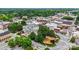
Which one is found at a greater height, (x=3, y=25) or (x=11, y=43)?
(x=3, y=25)

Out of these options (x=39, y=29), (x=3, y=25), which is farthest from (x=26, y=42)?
(x=3, y=25)

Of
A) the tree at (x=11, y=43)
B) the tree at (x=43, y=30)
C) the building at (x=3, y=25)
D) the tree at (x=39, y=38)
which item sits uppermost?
the building at (x=3, y=25)

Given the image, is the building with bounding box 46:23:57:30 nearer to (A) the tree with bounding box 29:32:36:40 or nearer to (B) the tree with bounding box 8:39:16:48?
(A) the tree with bounding box 29:32:36:40

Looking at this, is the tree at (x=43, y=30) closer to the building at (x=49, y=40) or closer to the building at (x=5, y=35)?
the building at (x=49, y=40)

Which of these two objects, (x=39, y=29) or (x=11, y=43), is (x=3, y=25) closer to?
(x=11, y=43)

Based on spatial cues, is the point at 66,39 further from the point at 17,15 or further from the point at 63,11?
the point at 17,15

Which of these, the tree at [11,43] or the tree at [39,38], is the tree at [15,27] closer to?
the tree at [11,43]

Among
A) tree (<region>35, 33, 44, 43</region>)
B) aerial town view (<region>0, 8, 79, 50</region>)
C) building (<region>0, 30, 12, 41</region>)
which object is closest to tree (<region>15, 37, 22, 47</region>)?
aerial town view (<region>0, 8, 79, 50</region>)

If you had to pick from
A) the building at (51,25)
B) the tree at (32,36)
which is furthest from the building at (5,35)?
the building at (51,25)

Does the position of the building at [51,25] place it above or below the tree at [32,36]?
above
